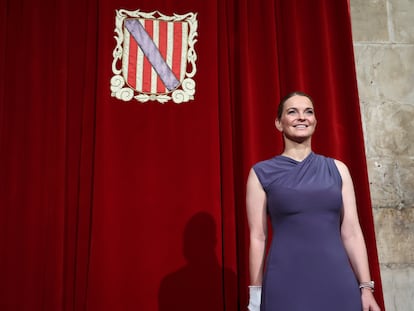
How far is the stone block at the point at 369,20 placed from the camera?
2.91 meters

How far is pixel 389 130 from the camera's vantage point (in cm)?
279

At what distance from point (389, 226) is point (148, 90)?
5.31ft

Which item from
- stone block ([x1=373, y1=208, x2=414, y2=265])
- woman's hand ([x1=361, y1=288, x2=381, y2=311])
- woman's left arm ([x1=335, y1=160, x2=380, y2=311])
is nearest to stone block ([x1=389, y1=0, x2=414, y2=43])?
stone block ([x1=373, y1=208, x2=414, y2=265])

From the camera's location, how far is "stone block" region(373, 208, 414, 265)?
Result: 267 centimetres

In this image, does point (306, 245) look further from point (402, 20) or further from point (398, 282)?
point (402, 20)

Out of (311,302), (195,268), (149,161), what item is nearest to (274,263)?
(311,302)

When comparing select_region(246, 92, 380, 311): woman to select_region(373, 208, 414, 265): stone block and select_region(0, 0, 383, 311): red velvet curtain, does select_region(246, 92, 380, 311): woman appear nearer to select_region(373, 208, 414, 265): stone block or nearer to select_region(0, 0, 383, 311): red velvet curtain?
select_region(0, 0, 383, 311): red velvet curtain

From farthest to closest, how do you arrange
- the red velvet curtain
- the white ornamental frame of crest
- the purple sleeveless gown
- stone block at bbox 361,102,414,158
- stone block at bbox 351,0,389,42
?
stone block at bbox 351,0,389,42, stone block at bbox 361,102,414,158, the white ornamental frame of crest, the red velvet curtain, the purple sleeveless gown

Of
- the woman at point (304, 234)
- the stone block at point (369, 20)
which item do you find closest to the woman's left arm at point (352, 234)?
the woman at point (304, 234)

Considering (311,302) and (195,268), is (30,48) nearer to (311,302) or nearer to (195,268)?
(195,268)

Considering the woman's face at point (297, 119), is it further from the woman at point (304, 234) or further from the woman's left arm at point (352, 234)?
the woman's left arm at point (352, 234)

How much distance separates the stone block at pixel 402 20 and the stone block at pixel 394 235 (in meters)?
1.08

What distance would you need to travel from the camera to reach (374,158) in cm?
277

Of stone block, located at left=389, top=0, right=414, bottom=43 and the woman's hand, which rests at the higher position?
stone block, located at left=389, top=0, right=414, bottom=43
